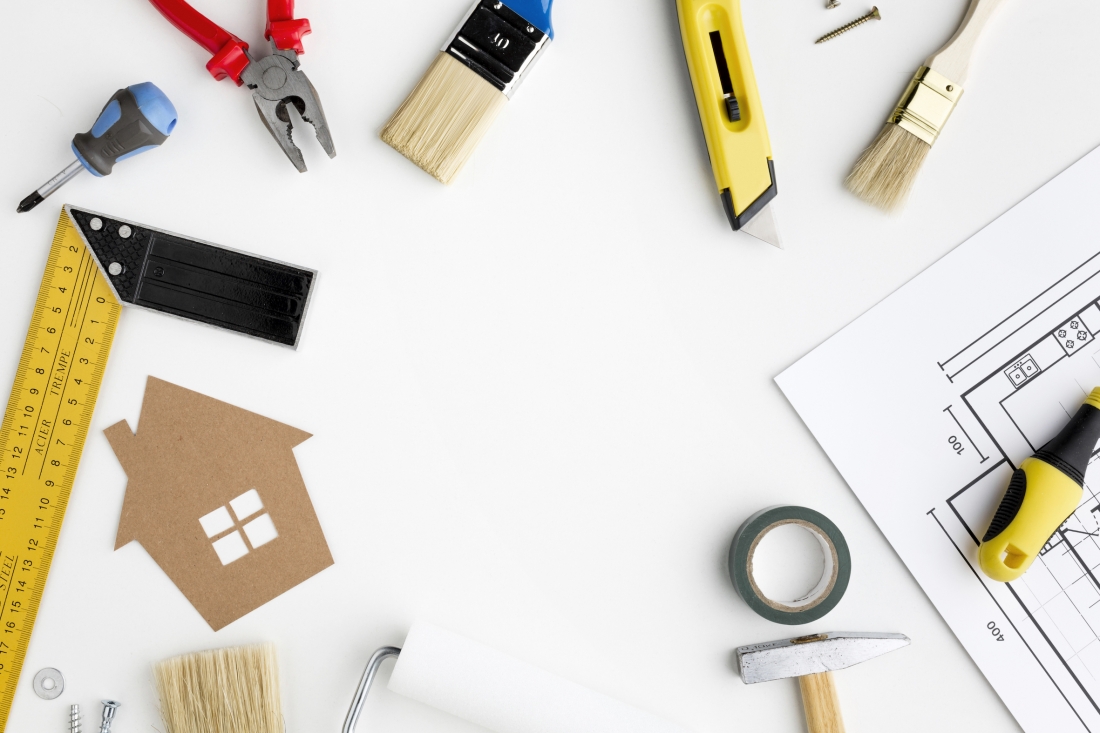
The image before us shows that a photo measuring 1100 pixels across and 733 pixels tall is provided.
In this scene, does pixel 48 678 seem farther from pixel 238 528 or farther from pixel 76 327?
pixel 76 327

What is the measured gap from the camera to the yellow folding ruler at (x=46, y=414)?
37.2 inches

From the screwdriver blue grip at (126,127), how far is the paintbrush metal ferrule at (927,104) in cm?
93

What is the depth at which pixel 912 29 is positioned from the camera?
0.97m

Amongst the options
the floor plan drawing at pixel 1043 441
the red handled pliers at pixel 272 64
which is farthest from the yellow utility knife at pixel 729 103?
the red handled pliers at pixel 272 64

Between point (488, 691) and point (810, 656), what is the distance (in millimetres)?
418

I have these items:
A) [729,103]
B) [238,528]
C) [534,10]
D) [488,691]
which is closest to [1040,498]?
[729,103]

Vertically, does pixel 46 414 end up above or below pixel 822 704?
below

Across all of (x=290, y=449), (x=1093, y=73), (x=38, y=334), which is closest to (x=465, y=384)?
(x=290, y=449)

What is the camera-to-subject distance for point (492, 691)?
908mm

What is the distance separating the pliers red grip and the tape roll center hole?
88 cm

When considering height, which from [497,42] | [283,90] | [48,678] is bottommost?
→ [48,678]

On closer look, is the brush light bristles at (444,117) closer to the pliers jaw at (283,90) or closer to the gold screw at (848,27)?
Answer: the pliers jaw at (283,90)

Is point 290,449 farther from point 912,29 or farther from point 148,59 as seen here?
point 912,29

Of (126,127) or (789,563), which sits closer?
(126,127)
